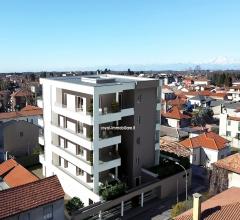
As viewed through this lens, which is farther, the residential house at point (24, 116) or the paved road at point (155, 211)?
the residential house at point (24, 116)

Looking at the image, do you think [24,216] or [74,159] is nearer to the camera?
[24,216]

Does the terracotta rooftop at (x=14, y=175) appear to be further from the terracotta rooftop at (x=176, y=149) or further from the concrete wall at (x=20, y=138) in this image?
the terracotta rooftop at (x=176, y=149)

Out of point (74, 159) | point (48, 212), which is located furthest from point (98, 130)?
point (48, 212)

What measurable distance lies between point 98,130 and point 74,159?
6356 millimetres

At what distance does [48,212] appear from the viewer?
30969 mm

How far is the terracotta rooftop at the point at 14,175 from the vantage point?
140 ft

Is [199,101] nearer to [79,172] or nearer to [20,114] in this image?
[20,114]

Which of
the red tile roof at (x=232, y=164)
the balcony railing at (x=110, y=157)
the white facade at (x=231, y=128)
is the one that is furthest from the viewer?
the white facade at (x=231, y=128)

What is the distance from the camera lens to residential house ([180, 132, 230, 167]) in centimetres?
5606

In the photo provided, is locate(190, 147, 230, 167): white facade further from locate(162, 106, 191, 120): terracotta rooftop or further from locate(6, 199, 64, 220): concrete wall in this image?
locate(6, 199, 64, 220): concrete wall

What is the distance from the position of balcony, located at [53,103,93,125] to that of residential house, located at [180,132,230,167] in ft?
80.1

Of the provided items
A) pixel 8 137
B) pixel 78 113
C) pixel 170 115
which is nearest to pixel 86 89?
pixel 78 113

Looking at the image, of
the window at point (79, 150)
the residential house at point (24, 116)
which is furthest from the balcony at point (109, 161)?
the residential house at point (24, 116)

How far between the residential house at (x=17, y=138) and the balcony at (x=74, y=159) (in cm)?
1399
